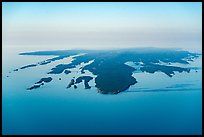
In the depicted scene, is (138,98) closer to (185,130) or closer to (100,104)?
(100,104)

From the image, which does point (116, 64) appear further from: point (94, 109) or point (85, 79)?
point (94, 109)

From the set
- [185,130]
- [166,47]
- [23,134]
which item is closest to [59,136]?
[23,134]

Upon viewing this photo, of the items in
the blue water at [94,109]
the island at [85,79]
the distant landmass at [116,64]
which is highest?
the distant landmass at [116,64]

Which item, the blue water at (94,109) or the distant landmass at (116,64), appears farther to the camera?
the distant landmass at (116,64)

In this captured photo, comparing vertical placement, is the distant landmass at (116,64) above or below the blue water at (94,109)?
above
